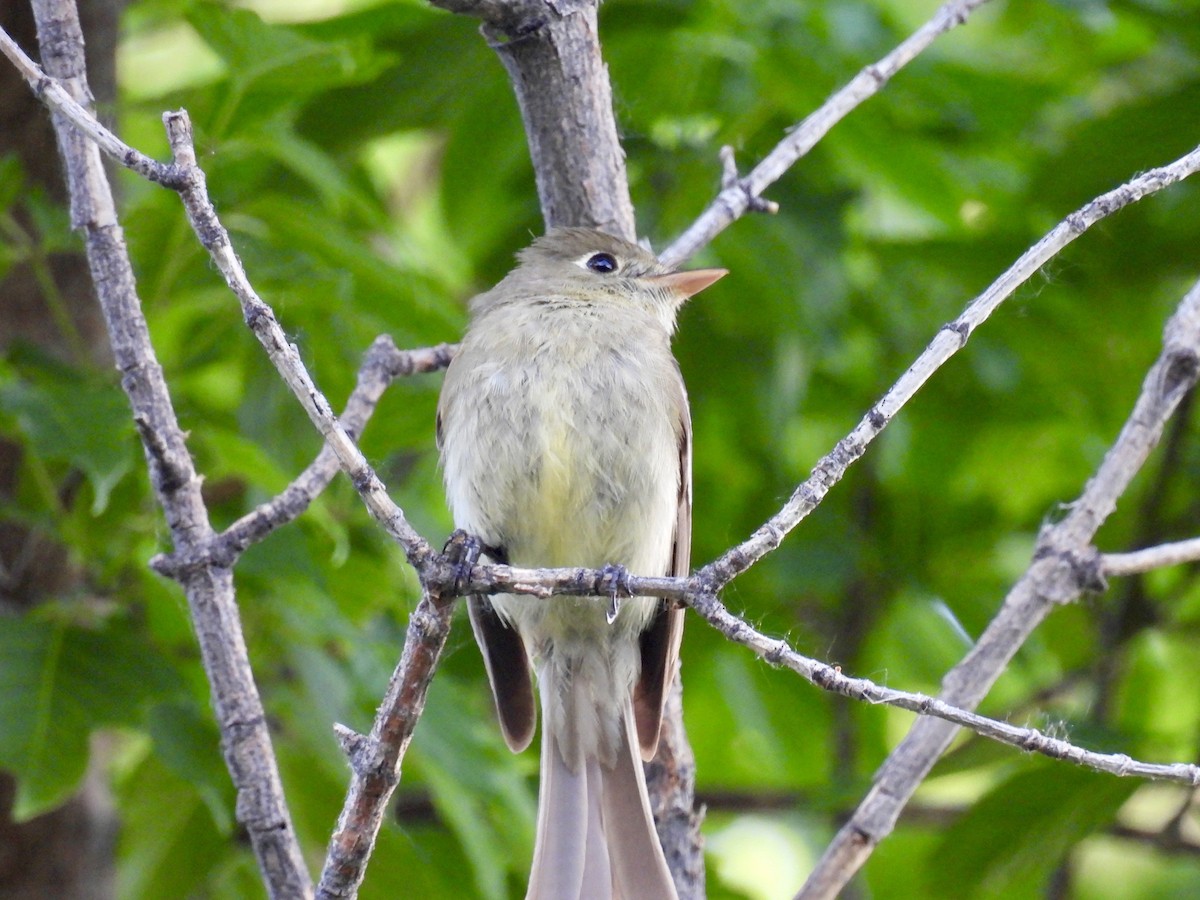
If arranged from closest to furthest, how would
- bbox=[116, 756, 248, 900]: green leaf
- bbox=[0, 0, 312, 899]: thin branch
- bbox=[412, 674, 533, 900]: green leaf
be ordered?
bbox=[0, 0, 312, 899]: thin branch, bbox=[412, 674, 533, 900]: green leaf, bbox=[116, 756, 248, 900]: green leaf

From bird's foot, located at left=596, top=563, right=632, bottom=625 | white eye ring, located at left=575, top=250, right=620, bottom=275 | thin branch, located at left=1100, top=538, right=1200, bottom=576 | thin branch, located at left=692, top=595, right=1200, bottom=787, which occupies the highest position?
white eye ring, located at left=575, top=250, right=620, bottom=275

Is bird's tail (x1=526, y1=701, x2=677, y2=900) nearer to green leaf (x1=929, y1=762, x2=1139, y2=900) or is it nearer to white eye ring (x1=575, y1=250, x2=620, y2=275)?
green leaf (x1=929, y1=762, x2=1139, y2=900)

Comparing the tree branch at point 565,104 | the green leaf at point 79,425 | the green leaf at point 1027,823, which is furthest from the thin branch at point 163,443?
the green leaf at point 1027,823

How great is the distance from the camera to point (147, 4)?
16.4ft

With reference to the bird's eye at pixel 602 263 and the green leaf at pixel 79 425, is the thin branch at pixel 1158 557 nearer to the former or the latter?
the bird's eye at pixel 602 263

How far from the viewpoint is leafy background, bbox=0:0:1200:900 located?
3.58 meters

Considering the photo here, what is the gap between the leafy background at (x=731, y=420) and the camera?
3.58 meters

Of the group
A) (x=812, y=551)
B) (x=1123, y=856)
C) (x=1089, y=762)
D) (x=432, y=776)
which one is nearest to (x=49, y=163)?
(x=432, y=776)

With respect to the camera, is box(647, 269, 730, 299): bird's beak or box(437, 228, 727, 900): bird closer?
box(437, 228, 727, 900): bird

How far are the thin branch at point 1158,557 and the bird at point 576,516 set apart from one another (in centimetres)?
98

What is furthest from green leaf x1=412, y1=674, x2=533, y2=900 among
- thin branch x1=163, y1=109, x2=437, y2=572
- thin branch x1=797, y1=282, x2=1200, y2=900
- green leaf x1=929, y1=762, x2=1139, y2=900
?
thin branch x1=163, y1=109, x2=437, y2=572

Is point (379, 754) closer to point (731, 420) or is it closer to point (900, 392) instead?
point (900, 392)

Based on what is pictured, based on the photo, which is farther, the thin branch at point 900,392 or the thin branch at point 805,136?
the thin branch at point 805,136

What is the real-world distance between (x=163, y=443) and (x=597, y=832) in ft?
4.40
